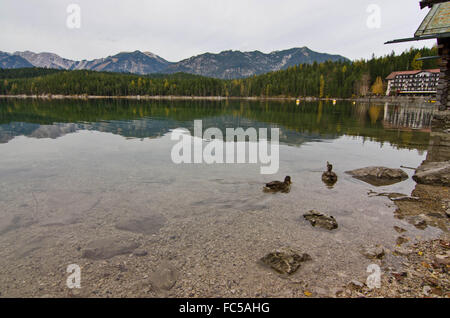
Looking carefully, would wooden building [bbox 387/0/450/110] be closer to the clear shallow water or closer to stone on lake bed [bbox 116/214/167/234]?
the clear shallow water

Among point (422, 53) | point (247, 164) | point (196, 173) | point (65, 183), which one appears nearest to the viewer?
point (65, 183)

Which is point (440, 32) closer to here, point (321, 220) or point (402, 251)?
point (321, 220)

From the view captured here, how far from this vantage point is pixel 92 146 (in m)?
25.1

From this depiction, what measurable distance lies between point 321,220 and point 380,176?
845cm

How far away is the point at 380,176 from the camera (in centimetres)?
1556

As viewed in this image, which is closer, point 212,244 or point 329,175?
point 212,244


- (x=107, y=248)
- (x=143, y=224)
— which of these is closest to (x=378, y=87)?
(x=143, y=224)

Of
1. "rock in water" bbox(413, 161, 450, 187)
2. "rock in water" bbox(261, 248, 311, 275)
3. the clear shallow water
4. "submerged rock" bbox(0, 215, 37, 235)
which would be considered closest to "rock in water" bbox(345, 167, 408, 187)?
the clear shallow water

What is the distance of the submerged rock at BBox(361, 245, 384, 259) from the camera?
A: 7.60 m

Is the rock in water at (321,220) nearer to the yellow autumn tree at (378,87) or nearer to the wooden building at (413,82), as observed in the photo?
the wooden building at (413,82)

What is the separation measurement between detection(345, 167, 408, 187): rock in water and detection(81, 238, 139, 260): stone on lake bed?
13.6 meters
